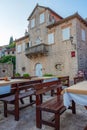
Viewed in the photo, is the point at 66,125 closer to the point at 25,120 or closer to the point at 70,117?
the point at 70,117

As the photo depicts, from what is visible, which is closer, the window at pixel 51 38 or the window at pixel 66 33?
the window at pixel 66 33

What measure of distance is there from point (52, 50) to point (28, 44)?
4578 mm

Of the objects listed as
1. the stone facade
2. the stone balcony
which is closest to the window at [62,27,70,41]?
the stone balcony

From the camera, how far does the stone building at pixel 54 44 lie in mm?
12242

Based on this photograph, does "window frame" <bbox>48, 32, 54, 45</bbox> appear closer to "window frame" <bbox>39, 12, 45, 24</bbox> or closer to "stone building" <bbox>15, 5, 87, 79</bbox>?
"stone building" <bbox>15, 5, 87, 79</bbox>

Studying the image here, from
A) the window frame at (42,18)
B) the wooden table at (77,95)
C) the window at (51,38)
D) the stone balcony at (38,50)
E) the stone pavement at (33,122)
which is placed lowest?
the stone pavement at (33,122)

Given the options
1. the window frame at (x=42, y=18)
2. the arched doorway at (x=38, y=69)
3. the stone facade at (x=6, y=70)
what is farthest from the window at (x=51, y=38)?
the stone facade at (x=6, y=70)

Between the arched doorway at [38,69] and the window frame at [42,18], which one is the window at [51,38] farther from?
the arched doorway at [38,69]

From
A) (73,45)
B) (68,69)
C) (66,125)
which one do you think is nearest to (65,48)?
(73,45)

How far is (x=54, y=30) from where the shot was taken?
13.9m

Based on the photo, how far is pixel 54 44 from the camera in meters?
13.8

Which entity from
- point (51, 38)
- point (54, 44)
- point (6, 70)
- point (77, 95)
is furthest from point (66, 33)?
point (77, 95)

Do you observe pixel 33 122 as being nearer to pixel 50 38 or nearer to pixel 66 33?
pixel 66 33

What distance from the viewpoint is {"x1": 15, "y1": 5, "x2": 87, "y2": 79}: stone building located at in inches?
482
